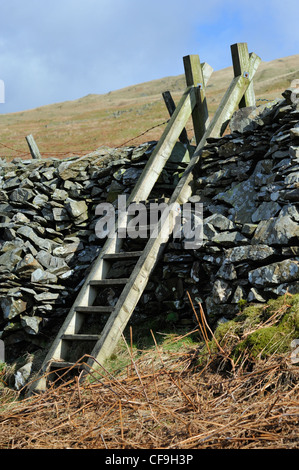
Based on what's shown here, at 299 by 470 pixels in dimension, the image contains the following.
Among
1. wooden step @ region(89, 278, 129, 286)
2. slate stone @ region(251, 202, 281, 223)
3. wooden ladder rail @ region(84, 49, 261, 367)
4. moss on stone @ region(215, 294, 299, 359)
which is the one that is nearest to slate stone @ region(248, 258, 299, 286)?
moss on stone @ region(215, 294, 299, 359)

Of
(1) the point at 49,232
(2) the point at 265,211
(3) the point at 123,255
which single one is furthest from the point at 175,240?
(1) the point at 49,232

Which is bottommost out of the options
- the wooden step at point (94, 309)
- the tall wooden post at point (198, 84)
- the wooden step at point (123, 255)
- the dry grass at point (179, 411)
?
the dry grass at point (179, 411)

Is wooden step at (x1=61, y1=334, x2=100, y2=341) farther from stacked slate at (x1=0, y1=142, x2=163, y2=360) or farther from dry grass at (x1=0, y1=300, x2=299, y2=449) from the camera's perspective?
stacked slate at (x1=0, y1=142, x2=163, y2=360)

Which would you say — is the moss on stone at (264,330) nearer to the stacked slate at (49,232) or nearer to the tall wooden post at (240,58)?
the stacked slate at (49,232)

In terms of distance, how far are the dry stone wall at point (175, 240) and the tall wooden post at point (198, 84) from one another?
0.80 m

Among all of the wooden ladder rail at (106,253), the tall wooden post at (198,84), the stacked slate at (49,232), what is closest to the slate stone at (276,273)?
the wooden ladder rail at (106,253)

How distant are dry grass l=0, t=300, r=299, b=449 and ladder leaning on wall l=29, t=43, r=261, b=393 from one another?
53 cm

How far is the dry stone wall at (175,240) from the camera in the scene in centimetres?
575

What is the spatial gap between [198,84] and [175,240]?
11.8ft

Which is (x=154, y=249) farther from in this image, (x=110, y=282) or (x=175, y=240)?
(x=110, y=282)

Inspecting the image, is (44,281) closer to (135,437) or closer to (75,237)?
(75,237)

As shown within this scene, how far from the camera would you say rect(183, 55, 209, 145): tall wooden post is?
8773mm

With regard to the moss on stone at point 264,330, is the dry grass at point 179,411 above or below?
below

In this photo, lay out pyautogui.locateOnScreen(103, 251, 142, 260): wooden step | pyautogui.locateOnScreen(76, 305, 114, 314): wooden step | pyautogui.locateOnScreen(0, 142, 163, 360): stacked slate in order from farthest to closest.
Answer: pyautogui.locateOnScreen(0, 142, 163, 360): stacked slate → pyautogui.locateOnScreen(103, 251, 142, 260): wooden step → pyautogui.locateOnScreen(76, 305, 114, 314): wooden step
